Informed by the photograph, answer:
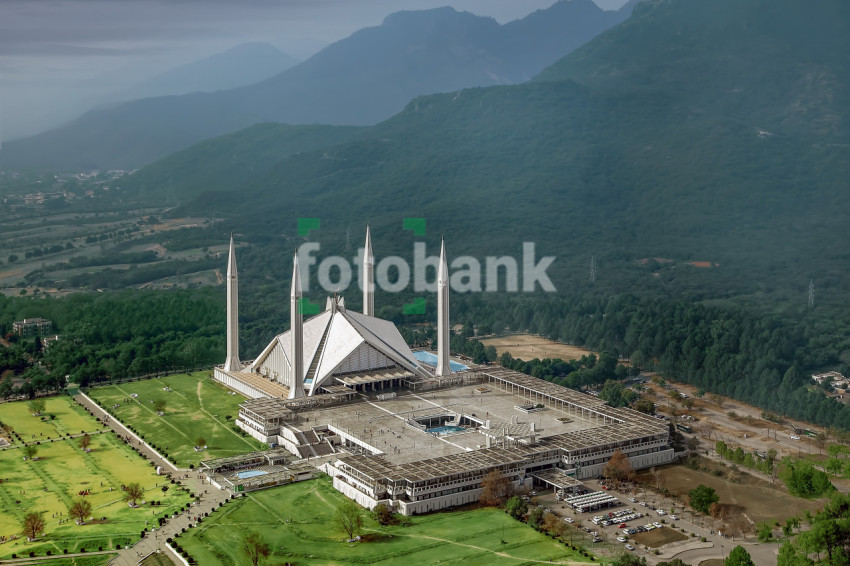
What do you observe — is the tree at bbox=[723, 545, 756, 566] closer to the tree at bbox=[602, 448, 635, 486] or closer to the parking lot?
the parking lot

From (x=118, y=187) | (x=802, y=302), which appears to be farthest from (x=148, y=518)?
(x=118, y=187)

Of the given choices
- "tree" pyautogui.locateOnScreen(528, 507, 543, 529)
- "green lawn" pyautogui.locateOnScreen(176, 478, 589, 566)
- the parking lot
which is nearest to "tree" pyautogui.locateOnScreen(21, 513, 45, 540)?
"green lawn" pyautogui.locateOnScreen(176, 478, 589, 566)

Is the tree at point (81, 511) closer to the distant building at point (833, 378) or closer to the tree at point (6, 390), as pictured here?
the tree at point (6, 390)

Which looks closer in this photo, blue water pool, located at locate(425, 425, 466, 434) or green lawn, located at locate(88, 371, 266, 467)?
green lawn, located at locate(88, 371, 266, 467)

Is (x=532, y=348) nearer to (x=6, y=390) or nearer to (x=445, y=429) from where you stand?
(x=445, y=429)

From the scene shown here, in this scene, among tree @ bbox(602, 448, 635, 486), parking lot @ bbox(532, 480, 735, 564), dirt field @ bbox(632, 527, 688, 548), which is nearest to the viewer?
parking lot @ bbox(532, 480, 735, 564)

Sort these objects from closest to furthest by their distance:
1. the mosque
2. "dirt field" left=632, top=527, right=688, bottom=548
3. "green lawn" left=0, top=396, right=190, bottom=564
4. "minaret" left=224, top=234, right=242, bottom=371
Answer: "dirt field" left=632, top=527, right=688, bottom=548 < "green lawn" left=0, top=396, right=190, bottom=564 < the mosque < "minaret" left=224, top=234, right=242, bottom=371

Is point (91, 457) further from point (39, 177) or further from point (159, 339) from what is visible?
point (39, 177)
